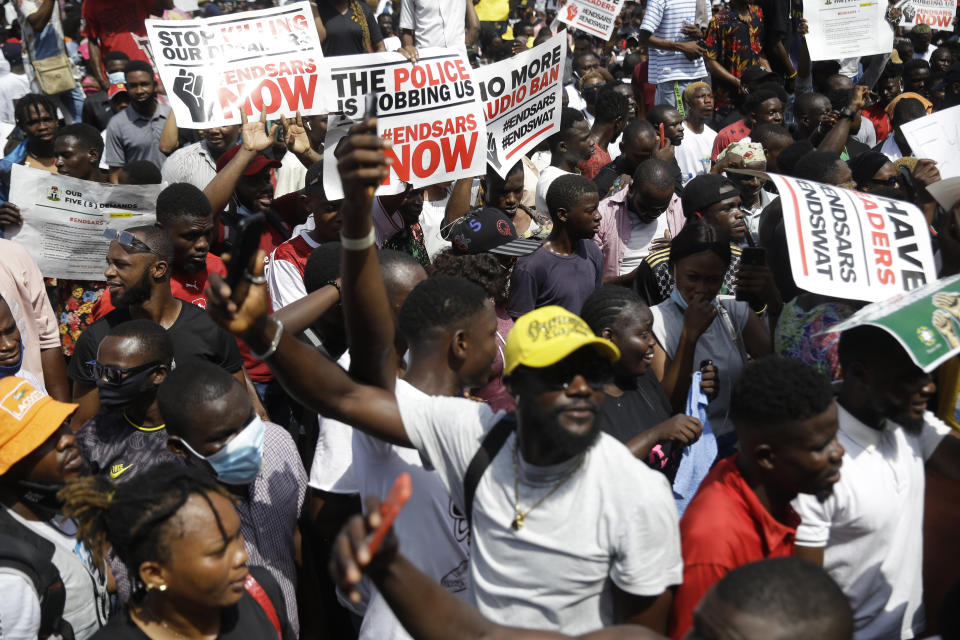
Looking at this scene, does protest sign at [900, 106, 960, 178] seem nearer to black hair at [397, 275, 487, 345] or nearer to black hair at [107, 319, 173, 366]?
black hair at [397, 275, 487, 345]

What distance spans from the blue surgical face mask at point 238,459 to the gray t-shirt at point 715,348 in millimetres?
1868

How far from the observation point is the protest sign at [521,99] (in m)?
6.45

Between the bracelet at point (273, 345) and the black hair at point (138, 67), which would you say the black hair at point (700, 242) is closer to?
the bracelet at point (273, 345)

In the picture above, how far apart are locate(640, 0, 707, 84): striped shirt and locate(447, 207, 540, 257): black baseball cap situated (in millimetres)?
6258

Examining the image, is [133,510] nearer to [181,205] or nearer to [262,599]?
[262,599]

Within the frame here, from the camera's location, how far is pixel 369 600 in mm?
3131

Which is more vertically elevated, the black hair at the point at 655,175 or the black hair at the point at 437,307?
the black hair at the point at 437,307

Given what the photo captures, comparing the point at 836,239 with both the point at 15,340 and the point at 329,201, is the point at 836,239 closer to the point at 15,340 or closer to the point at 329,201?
the point at 329,201

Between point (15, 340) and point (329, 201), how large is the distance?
5.66ft

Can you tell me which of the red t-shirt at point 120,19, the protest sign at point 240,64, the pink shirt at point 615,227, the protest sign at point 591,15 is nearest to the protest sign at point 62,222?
the protest sign at point 240,64

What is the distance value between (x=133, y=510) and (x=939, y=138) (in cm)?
500

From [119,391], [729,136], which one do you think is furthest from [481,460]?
[729,136]

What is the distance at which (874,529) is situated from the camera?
2879 mm

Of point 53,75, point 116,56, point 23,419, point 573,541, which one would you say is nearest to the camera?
point 573,541
